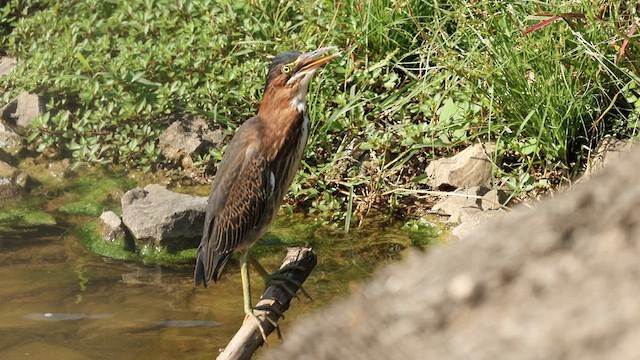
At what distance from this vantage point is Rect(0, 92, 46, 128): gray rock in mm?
6938

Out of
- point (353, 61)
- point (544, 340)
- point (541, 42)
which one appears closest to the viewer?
point (544, 340)

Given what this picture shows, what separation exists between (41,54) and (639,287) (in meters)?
6.66

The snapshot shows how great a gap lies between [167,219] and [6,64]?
279 cm

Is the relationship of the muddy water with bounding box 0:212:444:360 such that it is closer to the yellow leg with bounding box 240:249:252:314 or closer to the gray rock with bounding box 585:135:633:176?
the yellow leg with bounding box 240:249:252:314

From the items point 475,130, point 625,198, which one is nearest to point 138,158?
point 475,130

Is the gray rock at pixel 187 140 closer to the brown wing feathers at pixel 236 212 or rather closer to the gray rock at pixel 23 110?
the gray rock at pixel 23 110

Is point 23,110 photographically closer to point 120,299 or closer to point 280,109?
point 120,299

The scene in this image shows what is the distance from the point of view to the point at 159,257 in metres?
5.59

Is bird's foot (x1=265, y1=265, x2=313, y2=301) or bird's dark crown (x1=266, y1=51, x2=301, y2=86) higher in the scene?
bird's dark crown (x1=266, y1=51, x2=301, y2=86)

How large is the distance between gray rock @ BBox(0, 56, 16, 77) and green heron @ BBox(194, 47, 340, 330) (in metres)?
3.30

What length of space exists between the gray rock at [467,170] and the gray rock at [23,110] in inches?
110

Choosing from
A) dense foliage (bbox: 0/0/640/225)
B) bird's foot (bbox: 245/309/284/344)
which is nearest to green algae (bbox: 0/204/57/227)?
dense foliage (bbox: 0/0/640/225)

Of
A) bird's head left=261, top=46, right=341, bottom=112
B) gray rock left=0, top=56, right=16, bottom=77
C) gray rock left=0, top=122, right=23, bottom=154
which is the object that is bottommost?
gray rock left=0, top=122, right=23, bottom=154

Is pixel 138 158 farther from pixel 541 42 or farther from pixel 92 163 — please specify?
pixel 541 42
